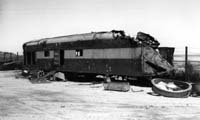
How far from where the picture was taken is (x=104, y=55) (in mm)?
17062

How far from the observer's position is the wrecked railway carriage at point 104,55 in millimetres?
15070

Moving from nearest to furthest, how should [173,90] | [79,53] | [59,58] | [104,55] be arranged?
[173,90] < [104,55] < [79,53] < [59,58]

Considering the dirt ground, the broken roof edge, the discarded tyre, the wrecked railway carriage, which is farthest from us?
the broken roof edge

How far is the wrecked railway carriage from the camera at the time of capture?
15070mm

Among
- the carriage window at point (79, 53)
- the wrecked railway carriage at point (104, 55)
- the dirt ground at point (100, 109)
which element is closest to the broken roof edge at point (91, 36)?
the wrecked railway carriage at point (104, 55)

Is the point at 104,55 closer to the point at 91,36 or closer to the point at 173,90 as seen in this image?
the point at 91,36

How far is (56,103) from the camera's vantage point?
9398 millimetres

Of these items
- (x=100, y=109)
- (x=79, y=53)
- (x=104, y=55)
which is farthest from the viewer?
(x=79, y=53)

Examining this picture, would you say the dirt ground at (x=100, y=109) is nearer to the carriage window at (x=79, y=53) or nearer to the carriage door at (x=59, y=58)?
the carriage window at (x=79, y=53)

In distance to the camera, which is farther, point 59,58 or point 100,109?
point 59,58

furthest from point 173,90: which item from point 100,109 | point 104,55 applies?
point 104,55

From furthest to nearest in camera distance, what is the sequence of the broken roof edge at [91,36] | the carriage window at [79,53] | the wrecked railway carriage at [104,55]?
the carriage window at [79,53], the broken roof edge at [91,36], the wrecked railway carriage at [104,55]

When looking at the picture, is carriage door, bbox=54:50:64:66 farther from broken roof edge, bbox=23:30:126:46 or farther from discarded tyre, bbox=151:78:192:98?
discarded tyre, bbox=151:78:192:98

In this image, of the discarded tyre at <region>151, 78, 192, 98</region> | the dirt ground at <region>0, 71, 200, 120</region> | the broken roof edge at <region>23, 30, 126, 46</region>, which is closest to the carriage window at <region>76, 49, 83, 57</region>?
the broken roof edge at <region>23, 30, 126, 46</region>
